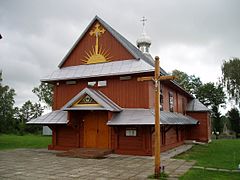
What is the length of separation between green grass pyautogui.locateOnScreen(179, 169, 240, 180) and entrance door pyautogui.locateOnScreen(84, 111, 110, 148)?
6239 millimetres

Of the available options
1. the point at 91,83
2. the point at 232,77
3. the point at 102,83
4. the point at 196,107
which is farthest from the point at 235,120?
the point at 91,83

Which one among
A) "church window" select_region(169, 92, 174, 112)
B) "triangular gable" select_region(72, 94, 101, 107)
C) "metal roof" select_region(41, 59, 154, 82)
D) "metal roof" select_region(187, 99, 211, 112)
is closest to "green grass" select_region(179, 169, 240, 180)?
"metal roof" select_region(41, 59, 154, 82)

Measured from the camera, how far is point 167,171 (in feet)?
27.2

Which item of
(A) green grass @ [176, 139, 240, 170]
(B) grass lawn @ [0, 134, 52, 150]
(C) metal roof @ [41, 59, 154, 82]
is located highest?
(C) metal roof @ [41, 59, 154, 82]

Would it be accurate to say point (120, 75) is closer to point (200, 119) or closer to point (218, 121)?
point (200, 119)

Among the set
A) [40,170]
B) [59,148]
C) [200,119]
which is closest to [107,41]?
[59,148]

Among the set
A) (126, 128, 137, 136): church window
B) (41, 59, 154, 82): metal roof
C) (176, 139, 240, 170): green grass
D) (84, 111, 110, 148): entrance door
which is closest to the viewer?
(176, 139, 240, 170): green grass

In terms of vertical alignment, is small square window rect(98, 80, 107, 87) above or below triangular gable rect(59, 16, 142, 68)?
below

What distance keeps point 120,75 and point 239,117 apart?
24236 mm

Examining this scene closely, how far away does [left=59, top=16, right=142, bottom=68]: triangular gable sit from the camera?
48.3ft

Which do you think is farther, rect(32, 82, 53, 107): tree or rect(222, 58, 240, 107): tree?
rect(32, 82, 53, 107): tree

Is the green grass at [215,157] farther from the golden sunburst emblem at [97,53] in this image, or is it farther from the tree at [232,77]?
the tree at [232,77]

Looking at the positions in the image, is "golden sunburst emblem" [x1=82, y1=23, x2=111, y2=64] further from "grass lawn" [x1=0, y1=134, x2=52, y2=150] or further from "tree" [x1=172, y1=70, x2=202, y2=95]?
"tree" [x1=172, y1=70, x2=202, y2=95]

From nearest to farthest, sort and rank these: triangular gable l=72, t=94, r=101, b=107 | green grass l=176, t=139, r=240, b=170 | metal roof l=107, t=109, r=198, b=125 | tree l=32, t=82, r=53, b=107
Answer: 1. green grass l=176, t=139, r=240, b=170
2. metal roof l=107, t=109, r=198, b=125
3. triangular gable l=72, t=94, r=101, b=107
4. tree l=32, t=82, r=53, b=107
